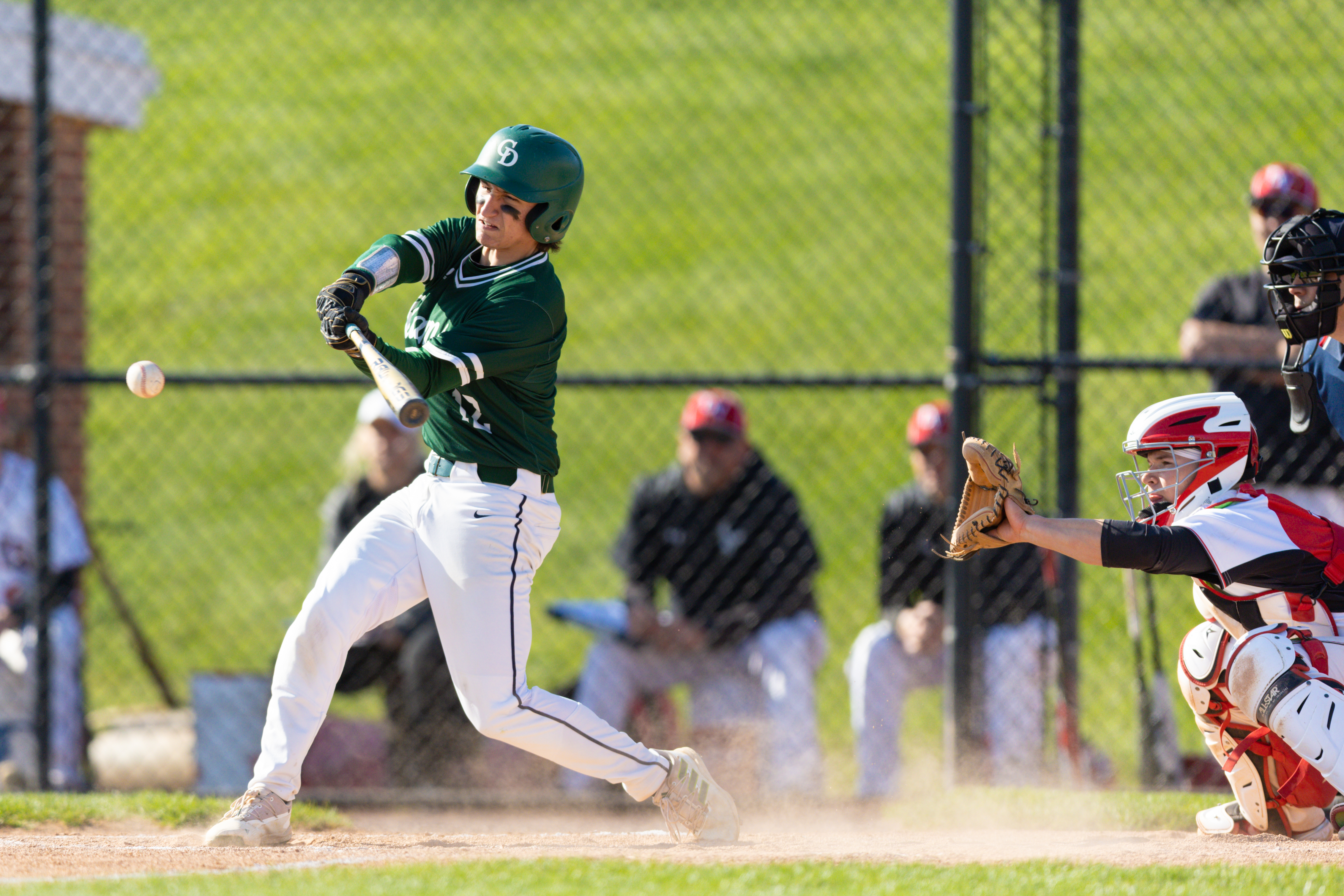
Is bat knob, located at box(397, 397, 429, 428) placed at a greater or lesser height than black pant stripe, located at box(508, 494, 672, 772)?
greater

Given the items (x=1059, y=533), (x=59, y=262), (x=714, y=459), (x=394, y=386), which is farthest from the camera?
(x=59, y=262)

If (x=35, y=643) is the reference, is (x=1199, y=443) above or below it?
above

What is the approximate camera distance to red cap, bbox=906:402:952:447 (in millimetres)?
6273

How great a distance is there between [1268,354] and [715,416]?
7.22ft

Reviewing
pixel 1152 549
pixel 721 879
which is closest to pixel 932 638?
pixel 1152 549

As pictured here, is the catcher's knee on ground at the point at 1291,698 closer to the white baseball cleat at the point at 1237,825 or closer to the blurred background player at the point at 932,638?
the white baseball cleat at the point at 1237,825

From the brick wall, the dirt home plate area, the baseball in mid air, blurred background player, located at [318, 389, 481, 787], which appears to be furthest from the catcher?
the brick wall

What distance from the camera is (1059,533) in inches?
141

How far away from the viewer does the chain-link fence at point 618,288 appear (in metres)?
5.82

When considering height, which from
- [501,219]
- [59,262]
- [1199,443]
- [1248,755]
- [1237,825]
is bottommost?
[1237,825]

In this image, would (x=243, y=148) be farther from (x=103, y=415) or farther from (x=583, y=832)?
(x=583, y=832)

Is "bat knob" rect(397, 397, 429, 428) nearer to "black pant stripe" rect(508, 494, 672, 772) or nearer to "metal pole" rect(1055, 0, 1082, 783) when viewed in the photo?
"black pant stripe" rect(508, 494, 672, 772)

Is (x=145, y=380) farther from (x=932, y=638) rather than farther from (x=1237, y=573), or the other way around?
(x=932, y=638)

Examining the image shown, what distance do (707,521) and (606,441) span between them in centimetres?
477
